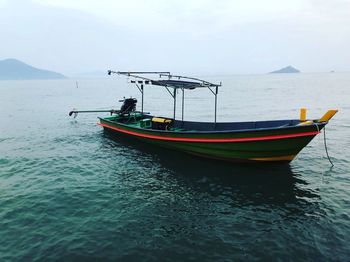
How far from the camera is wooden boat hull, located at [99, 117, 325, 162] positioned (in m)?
18.1

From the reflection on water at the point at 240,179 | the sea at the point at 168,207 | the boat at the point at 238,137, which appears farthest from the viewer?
the boat at the point at 238,137

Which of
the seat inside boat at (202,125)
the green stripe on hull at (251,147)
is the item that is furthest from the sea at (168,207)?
the seat inside boat at (202,125)

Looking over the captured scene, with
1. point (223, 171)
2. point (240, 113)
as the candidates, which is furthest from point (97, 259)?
point (240, 113)

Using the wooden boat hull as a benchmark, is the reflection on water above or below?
below

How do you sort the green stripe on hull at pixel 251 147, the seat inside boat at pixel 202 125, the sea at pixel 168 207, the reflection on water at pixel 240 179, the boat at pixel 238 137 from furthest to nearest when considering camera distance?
the seat inside boat at pixel 202 125 < the green stripe on hull at pixel 251 147 < the boat at pixel 238 137 < the reflection on water at pixel 240 179 < the sea at pixel 168 207

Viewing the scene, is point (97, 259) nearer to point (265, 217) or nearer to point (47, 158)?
point (265, 217)

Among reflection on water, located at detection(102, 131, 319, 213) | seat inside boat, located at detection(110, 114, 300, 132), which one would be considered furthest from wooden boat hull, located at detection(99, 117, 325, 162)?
seat inside boat, located at detection(110, 114, 300, 132)

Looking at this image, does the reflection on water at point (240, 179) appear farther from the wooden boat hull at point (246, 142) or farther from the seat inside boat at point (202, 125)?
the seat inside boat at point (202, 125)

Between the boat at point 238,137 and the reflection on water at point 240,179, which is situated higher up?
the boat at point 238,137

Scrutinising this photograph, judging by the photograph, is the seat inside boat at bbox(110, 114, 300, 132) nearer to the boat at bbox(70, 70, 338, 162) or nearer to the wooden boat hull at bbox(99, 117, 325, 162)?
the boat at bbox(70, 70, 338, 162)

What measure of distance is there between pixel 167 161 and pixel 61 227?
11140 mm

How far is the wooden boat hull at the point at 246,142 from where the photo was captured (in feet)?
59.4

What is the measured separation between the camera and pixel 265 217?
14.0 meters

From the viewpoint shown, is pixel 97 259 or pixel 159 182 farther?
pixel 159 182
